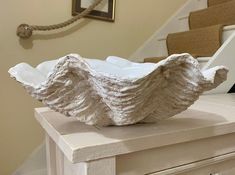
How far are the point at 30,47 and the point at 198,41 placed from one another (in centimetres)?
91

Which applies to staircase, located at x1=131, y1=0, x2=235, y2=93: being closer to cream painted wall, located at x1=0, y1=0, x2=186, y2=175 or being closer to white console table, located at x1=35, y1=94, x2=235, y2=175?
cream painted wall, located at x1=0, y1=0, x2=186, y2=175

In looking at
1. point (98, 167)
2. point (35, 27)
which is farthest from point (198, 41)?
point (98, 167)

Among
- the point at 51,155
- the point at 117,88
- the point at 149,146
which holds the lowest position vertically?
the point at 51,155

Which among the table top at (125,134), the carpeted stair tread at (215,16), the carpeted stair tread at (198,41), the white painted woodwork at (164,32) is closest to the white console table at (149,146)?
the table top at (125,134)

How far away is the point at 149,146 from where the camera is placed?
1.54ft

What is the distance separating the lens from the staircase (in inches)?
44.1

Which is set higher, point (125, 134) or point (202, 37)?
point (202, 37)

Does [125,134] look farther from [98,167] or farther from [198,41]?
[198,41]

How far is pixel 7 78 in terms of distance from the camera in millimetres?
1343

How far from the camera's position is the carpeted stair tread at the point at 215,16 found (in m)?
1.45

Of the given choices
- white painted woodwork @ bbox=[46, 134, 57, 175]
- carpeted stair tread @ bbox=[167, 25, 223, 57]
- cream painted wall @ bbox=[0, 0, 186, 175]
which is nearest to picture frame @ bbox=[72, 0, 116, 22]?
cream painted wall @ bbox=[0, 0, 186, 175]

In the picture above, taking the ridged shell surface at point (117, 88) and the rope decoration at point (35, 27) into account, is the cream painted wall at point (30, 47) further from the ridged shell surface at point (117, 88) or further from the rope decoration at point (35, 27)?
the ridged shell surface at point (117, 88)

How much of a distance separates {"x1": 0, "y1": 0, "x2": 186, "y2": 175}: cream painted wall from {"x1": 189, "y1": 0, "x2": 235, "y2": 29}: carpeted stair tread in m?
0.46

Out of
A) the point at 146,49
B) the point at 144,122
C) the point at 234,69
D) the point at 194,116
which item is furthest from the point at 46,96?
the point at 146,49
